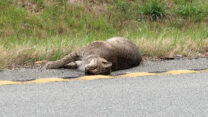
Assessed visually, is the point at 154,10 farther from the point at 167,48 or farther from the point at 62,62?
the point at 62,62

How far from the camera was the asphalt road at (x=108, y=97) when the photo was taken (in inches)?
193

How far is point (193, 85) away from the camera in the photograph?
6.18 m

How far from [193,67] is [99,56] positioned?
1431 mm

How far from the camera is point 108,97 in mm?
5535

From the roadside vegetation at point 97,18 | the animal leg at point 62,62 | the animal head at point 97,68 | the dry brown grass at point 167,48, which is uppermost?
the animal head at point 97,68

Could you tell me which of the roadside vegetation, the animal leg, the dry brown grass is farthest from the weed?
the animal leg

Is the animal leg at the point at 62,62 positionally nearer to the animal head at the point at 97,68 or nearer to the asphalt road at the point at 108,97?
the asphalt road at the point at 108,97

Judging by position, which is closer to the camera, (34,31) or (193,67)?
(193,67)

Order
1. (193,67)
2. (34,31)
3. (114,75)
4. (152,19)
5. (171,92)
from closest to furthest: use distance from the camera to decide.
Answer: (171,92) → (114,75) → (193,67) → (34,31) → (152,19)

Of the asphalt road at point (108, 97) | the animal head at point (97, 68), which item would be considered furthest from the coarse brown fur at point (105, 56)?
the asphalt road at point (108, 97)

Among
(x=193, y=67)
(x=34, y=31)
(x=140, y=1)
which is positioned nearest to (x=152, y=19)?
(x=140, y=1)

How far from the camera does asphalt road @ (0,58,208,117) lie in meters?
4.90

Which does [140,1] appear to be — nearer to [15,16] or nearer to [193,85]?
[15,16]

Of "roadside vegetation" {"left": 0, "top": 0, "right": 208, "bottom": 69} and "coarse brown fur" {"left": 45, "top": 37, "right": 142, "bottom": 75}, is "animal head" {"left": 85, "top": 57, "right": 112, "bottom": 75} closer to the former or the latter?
"coarse brown fur" {"left": 45, "top": 37, "right": 142, "bottom": 75}
